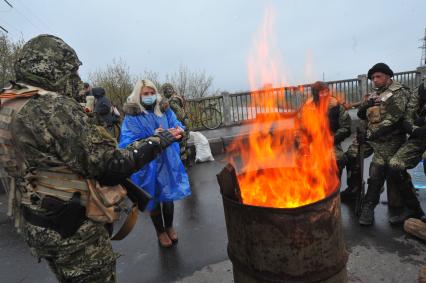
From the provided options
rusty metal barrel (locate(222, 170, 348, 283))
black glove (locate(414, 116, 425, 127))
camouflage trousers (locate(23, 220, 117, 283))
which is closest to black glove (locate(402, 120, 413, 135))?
black glove (locate(414, 116, 425, 127))

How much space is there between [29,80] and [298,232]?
1905 millimetres

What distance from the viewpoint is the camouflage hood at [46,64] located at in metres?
1.93

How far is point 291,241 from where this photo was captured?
Answer: 206 cm

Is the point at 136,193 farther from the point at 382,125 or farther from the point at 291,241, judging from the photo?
the point at 382,125

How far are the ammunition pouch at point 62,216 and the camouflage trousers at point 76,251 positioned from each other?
30 millimetres

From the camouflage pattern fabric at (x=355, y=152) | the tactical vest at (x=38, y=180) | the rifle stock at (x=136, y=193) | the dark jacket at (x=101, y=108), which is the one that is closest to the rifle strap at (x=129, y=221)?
the rifle stock at (x=136, y=193)

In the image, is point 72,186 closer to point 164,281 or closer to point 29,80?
point 29,80

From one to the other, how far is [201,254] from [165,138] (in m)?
2.19

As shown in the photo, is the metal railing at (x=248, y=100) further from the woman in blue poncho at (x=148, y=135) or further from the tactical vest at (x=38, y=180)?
the tactical vest at (x=38, y=180)

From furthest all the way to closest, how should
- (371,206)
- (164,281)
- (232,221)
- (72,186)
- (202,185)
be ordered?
(202,185) → (371,206) → (164,281) → (232,221) → (72,186)

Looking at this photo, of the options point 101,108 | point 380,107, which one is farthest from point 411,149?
point 101,108

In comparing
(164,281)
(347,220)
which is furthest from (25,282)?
(347,220)

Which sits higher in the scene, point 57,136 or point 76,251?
point 57,136

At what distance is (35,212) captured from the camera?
1980mm
